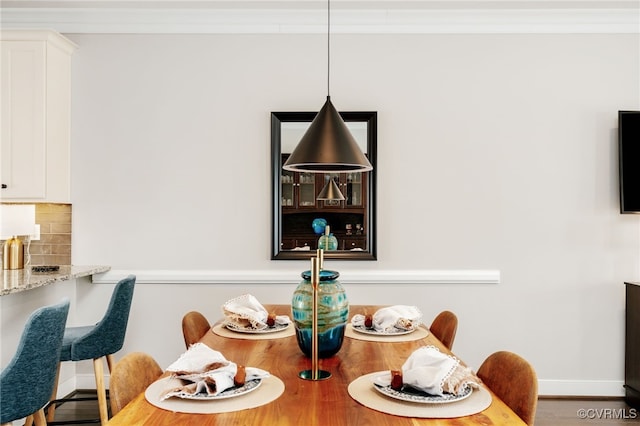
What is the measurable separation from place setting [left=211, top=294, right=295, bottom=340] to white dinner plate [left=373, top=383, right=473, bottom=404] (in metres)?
0.79

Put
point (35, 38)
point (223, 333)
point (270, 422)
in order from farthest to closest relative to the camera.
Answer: point (35, 38) < point (223, 333) < point (270, 422)

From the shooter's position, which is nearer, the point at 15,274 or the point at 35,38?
the point at 15,274

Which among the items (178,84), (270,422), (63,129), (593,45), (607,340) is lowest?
(607,340)

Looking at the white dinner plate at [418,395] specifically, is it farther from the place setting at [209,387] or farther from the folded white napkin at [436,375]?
the place setting at [209,387]

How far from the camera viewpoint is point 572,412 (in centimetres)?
334

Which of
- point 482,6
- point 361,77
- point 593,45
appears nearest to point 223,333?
point 361,77

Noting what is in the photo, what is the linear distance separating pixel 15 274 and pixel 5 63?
1.34 metres

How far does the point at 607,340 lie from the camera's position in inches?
143

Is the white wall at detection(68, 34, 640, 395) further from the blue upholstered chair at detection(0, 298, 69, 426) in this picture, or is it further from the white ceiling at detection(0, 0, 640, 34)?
the blue upholstered chair at detection(0, 298, 69, 426)

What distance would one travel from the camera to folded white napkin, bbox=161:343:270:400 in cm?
142

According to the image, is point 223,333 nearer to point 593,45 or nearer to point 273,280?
point 273,280

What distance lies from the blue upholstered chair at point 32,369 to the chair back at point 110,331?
0.67m

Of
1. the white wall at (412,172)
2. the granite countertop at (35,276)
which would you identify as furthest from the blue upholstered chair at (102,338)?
the white wall at (412,172)

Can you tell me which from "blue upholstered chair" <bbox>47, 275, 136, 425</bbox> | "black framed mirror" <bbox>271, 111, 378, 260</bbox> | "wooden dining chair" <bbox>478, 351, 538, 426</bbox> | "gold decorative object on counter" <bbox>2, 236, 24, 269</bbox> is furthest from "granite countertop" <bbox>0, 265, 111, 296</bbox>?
"wooden dining chair" <bbox>478, 351, 538, 426</bbox>
